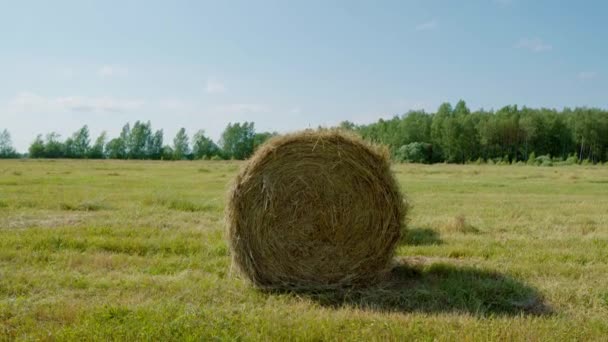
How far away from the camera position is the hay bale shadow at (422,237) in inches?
353

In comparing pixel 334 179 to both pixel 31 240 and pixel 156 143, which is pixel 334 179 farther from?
pixel 156 143

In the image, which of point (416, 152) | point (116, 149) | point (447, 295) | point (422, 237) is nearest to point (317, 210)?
point (447, 295)

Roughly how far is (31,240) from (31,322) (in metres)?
3.81

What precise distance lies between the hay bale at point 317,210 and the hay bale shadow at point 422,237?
177 centimetres

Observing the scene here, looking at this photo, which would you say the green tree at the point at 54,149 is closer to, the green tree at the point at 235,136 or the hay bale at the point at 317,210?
the green tree at the point at 235,136

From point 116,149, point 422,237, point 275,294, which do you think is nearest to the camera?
point 275,294

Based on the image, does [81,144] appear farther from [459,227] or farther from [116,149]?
[459,227]

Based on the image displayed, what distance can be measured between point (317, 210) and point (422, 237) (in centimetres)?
308

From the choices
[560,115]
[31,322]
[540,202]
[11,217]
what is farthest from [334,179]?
[560,115]

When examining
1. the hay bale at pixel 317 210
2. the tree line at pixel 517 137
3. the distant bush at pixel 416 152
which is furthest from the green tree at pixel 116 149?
the hay bale at pixel 317 210

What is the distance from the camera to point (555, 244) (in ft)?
29.1

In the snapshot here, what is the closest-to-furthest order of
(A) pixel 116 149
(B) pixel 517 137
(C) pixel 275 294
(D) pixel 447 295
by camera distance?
(D) pixel 447 295, (C) pixel 275 294, (B) pixel 517 137, (A) pixel 116 149

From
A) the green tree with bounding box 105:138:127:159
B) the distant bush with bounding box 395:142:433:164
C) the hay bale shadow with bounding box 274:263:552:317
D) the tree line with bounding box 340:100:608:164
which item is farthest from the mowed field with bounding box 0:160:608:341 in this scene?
the green tree with bounding box 105:138:127:159

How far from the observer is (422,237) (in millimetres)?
9391
